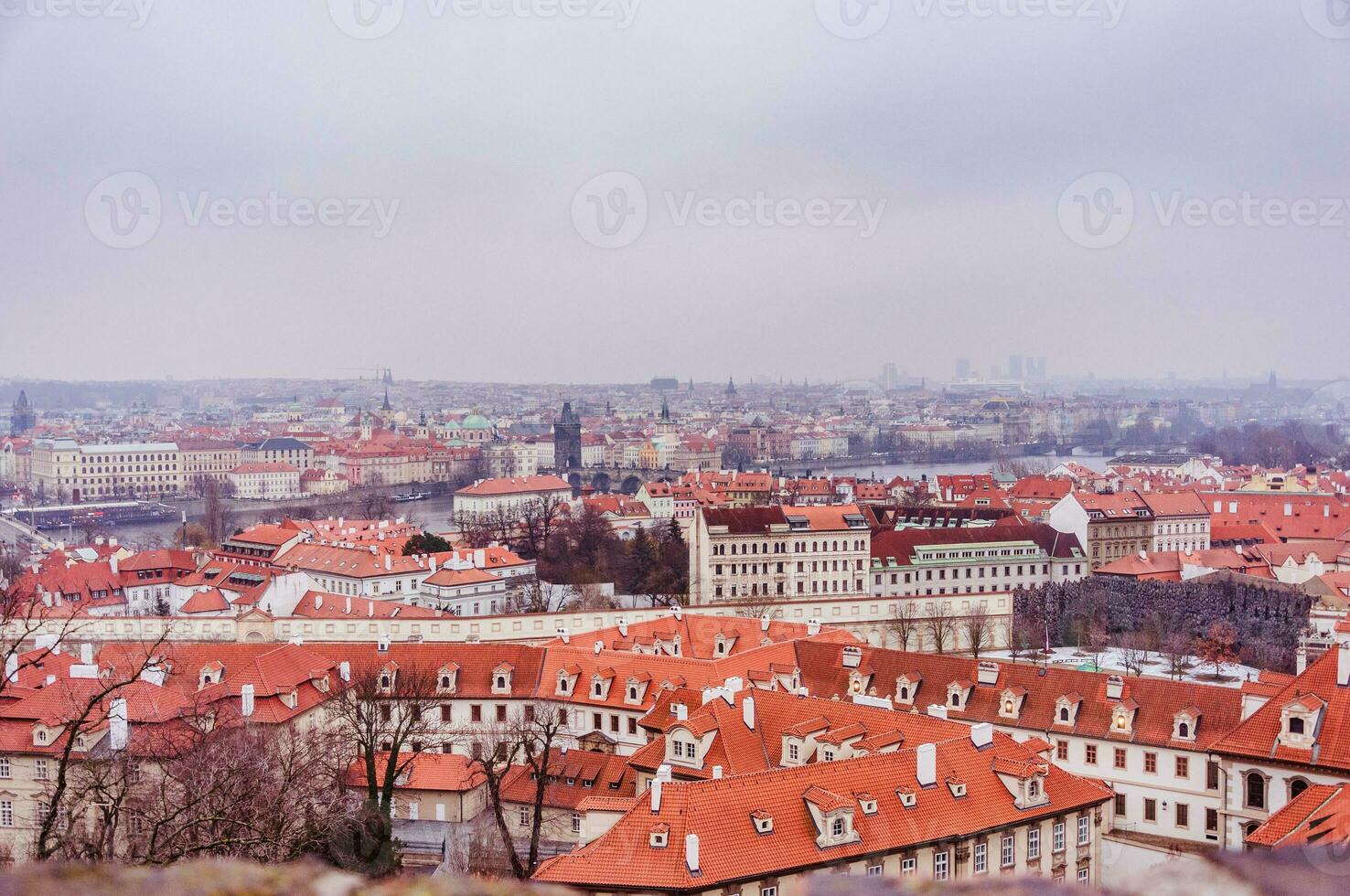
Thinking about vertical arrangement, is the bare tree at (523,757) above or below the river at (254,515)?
above

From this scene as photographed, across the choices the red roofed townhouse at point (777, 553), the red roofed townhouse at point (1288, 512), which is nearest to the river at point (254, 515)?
the red roofed townhouse at point (1288, 512)

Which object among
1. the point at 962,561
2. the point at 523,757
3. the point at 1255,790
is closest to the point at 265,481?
the point at 962,561

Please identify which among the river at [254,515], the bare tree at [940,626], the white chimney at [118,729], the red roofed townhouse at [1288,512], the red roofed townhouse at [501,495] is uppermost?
the white chimney at [118,729]

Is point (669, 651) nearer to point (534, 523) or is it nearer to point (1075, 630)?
point (1075, 630)

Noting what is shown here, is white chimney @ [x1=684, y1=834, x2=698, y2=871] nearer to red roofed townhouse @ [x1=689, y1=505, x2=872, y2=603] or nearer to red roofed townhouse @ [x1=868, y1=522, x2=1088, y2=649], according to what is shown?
red roofed townhouse @ [x1=689, y1=505, x2=872, y2=603]

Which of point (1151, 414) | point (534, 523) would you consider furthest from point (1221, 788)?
point (1151, 414)

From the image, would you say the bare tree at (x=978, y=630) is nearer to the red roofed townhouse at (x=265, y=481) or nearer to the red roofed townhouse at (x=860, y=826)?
the red roofed townhouse at (x=860, y=826)
